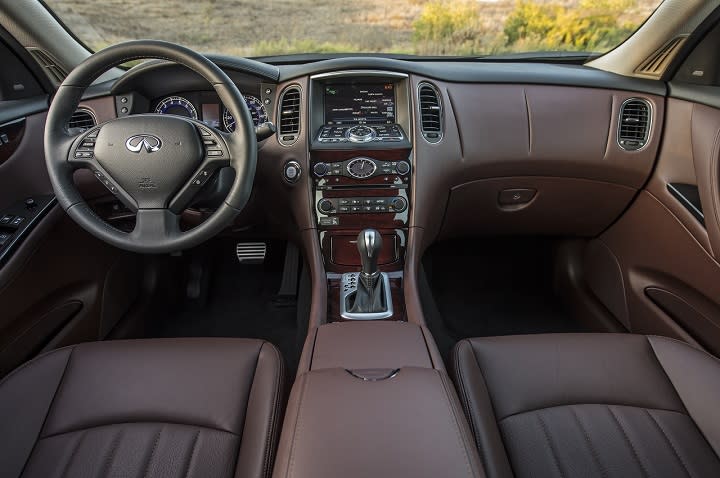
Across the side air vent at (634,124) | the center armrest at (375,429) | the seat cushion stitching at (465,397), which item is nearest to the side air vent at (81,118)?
the center armrest at (375,429)

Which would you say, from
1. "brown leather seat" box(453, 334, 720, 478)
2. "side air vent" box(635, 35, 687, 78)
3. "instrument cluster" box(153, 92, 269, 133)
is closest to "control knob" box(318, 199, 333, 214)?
"instrument cluster" box(153, 92, 269, 133)

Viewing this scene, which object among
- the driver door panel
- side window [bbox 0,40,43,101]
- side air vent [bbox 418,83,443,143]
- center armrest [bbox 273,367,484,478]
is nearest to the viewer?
center armrest [bbox 273,367,484,478]

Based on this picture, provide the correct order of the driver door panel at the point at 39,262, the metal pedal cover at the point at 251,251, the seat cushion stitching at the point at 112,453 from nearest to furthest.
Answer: the seat cushion stitching at the point at 112,453 < the driver door panel at the point at 39,262 < the metal pedal cover at the point at 251,251

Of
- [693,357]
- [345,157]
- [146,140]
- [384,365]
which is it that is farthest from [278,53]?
[693,357]

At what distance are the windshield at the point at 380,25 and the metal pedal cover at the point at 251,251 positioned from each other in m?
0.90

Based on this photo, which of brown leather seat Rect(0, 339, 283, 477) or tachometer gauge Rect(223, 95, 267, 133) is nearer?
brown leather seat Rect(0, 339, 283, 477)

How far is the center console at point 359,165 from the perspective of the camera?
1854 mm

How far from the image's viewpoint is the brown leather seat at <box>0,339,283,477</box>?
3.47 ft

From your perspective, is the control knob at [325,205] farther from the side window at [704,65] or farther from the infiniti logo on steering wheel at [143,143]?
the side window at [704,65]

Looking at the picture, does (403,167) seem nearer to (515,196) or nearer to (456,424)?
(515,196)

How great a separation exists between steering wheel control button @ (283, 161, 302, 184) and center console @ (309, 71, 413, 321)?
58 millimetres

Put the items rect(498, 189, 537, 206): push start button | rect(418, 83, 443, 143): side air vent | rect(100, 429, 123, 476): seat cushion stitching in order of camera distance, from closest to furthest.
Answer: rect(100, 429, 123, 476): seat cushion stitching
rect(418, 83, 443, 143): side air vent
rect(498, 189, 537, 206): push start button

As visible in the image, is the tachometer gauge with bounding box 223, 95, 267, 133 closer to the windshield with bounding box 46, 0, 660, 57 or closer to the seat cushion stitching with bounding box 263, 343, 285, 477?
the windshield with bounding box 46, 0, 660, 57

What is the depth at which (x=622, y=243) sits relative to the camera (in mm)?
2227
